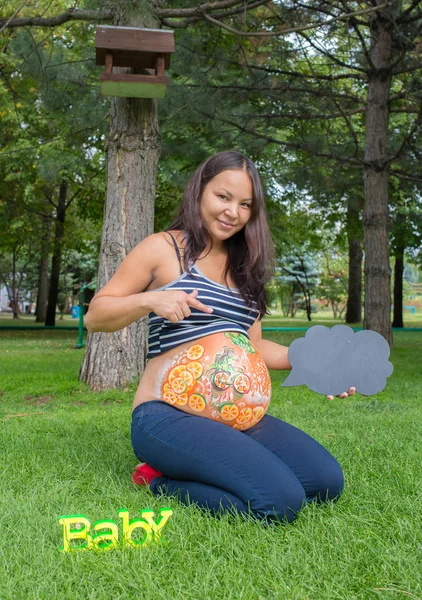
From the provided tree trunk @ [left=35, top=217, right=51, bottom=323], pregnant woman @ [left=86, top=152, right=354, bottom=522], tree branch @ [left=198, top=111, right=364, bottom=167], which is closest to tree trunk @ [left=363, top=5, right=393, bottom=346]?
tree branch @ [left=198, top=111, right=364, bottom=167]

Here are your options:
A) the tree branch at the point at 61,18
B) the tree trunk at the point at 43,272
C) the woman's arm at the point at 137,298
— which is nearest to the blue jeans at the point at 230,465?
the woman's arm at the point at 137,298

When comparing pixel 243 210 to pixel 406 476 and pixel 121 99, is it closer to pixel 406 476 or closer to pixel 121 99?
pixel 406 476

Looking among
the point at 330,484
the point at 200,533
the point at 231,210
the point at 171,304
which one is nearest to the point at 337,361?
the point at 330,484

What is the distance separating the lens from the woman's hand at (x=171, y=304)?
2141 millimetres

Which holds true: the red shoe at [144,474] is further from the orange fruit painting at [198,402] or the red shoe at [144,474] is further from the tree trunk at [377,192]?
the tree trunk at [377,192]

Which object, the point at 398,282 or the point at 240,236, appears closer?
the point at 240,236

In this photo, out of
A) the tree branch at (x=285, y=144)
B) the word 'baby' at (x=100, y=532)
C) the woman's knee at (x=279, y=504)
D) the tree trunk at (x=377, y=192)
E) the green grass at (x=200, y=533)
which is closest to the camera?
the green grass at (x=200, y=533)

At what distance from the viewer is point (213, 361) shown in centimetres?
234

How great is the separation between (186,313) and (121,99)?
3675mm

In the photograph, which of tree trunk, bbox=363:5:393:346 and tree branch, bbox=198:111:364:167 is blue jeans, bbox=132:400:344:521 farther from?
tree trunk, bbox=363:5:393:346

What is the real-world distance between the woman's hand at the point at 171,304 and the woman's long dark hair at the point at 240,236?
11.8 inches

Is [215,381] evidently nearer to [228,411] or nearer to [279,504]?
[228,411]

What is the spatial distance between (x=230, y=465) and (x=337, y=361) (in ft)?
2.38

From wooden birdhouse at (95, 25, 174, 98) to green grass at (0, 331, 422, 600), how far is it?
2.65 meters
